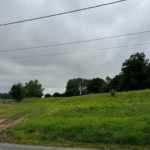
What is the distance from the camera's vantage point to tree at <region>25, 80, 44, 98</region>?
65.1 m

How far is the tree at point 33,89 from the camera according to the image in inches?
2564

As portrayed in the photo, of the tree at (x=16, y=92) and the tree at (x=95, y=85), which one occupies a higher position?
the tree at (x=95, y=85)

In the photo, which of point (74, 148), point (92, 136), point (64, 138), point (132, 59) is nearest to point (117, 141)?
point (92, 136)

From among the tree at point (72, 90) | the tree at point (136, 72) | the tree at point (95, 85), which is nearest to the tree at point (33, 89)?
the tree at point (72, 90)

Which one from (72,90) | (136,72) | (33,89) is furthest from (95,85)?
(33,89)

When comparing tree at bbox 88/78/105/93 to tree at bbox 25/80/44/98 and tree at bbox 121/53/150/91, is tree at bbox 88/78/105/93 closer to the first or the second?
tree at bbox 121/53/150/91

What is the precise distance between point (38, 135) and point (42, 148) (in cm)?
138

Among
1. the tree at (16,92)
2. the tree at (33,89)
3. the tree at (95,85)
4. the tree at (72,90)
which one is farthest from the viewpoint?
the tree at (95,85)

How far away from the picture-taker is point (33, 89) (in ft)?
215

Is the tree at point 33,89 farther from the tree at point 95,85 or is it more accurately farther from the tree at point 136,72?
the tree at point 136,72

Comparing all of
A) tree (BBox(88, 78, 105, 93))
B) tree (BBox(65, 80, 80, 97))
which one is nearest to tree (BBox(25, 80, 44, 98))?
tree (BBox(65, 80, 80, 97))

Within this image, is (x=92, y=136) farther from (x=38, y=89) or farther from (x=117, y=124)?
(x=38, y=89)

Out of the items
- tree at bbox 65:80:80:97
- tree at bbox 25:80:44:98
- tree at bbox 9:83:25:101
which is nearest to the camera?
tree at bbox 9:83:25:101

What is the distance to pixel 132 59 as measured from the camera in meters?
47.7
